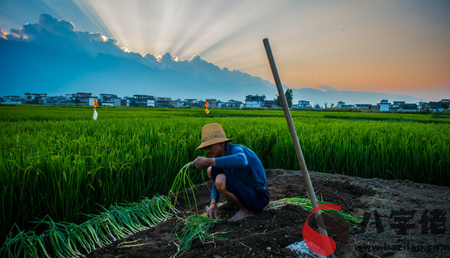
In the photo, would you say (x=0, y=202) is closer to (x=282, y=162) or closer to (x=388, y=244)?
(x=388, y=244)

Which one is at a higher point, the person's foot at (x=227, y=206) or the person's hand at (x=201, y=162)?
the person's hand at (x=201, y=162)

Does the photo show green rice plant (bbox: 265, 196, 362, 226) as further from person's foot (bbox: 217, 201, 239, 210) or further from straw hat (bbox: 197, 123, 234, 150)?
straw hat (bbox: 197, 123, 234, 150)

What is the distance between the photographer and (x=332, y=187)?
257 centimetres

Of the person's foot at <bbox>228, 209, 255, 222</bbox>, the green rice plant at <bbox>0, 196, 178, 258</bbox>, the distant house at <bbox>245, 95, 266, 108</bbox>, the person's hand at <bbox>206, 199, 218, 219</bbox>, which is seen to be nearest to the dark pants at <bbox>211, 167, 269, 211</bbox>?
the person's foot at <bbox>228, 209, 255, 222</bbox>

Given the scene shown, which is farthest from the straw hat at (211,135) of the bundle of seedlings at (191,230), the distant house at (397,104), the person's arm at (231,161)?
the distant house at (397,104)

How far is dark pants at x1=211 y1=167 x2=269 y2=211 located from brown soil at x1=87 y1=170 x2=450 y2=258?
0.33ft

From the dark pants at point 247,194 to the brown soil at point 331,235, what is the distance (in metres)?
0.10

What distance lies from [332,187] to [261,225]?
4.27 ft

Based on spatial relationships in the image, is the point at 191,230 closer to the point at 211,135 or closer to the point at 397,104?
the point at 211,135

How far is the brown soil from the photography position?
1.36 meters

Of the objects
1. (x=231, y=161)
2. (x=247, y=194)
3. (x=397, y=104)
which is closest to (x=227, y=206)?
(x=247, y=194)

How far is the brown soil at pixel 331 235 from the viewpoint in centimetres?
136

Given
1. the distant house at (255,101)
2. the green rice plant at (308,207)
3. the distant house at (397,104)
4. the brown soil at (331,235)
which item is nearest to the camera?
the brown soil at (331,235)

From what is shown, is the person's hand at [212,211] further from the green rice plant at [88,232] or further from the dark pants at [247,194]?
the green rice plant at [88,232]
